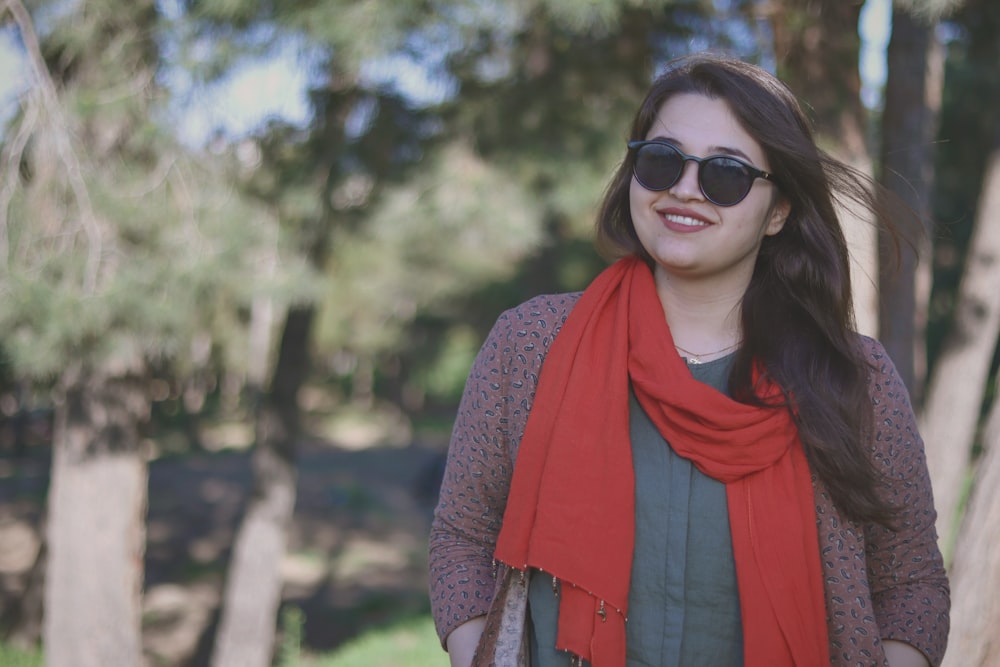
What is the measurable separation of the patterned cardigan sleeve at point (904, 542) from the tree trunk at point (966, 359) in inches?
112

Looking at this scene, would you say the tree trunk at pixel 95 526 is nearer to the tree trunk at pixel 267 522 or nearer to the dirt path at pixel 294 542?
the tree trunk at pixel 267 522

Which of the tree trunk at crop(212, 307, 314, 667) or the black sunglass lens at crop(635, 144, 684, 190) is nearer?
the black sunglass lens at crop(635, 144, 684, 190)

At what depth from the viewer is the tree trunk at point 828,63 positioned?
12.4 ft

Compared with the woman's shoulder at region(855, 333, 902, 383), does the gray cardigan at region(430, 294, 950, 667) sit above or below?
below

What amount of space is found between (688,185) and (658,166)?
68mm

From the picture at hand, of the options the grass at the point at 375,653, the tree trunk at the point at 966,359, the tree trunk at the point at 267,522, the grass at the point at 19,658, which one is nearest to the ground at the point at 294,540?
the grass at the point at 19,658

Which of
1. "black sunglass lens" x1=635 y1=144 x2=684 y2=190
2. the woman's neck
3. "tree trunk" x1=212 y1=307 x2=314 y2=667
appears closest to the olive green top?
the woman's neck

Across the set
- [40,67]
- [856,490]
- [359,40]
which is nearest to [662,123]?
[856,490]

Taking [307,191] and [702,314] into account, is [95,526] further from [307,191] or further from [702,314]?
[702,314]

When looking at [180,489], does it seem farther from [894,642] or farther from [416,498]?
[894,642]

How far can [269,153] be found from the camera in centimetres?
540

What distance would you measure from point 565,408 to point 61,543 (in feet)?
16.3

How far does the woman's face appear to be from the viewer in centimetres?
165

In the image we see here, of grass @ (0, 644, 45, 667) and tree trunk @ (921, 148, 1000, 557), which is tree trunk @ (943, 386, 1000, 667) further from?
grass @ (0, 644, 45, 667)
